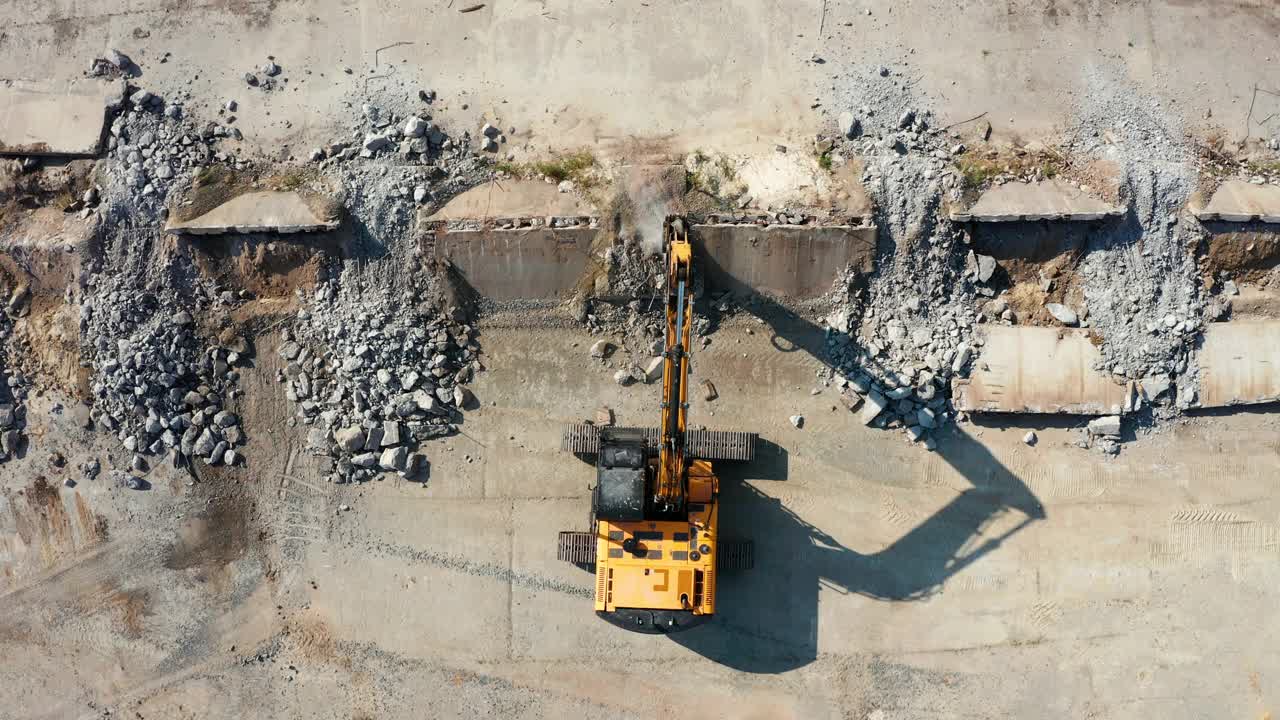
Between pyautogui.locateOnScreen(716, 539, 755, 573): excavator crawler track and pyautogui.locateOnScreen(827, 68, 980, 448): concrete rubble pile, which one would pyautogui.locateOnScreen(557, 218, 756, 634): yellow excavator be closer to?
pyautogui.locateOnScreen(716, 539, 755, 573): excavator crawler track

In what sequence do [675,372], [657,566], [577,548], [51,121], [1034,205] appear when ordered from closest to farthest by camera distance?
[675,372]
[657,566]
[577,548]
[1034,205]
[51,121]

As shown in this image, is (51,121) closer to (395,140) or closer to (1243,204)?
(395,140)

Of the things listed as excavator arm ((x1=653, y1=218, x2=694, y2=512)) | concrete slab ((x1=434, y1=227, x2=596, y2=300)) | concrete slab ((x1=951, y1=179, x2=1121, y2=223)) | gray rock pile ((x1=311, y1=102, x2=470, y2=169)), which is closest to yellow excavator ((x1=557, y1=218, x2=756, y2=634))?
excavator arm ((x1=653, y1=218, x2=694, y2=512))

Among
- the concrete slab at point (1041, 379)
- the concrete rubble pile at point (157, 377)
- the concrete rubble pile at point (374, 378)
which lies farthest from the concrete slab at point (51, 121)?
the concrete slab at point (1041, 379)

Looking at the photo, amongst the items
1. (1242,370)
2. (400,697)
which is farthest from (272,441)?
(1242,370)

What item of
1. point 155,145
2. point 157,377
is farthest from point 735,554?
point 155,145

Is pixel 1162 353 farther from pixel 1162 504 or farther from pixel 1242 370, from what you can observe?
pixel 1162 504

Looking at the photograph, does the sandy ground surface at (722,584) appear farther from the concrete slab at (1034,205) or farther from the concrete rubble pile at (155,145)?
the concrete slab at (1034,205)
